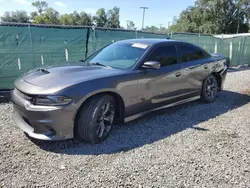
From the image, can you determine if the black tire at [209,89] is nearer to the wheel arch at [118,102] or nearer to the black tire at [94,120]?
the wheel arch at [118,102]

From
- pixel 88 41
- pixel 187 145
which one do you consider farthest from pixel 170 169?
pixel 88 41

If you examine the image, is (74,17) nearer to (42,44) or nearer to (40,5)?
(40,5)

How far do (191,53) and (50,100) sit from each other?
3.50 m

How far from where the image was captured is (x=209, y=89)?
5914 mm

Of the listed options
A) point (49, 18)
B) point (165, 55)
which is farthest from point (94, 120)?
point (49, 18)

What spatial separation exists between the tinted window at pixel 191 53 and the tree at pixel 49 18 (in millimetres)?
78174

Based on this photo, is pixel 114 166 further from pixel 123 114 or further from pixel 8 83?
pixel 8 83

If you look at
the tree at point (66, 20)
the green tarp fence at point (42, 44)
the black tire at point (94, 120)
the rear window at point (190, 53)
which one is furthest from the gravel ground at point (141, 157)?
the tree at point (66, 20)

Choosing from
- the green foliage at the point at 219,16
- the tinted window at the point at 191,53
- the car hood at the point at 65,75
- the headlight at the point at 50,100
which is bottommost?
the headlight at the point at 50,100

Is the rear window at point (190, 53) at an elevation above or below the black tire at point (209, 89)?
above

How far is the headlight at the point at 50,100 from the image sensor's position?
312 cm

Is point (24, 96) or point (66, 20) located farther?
point (66, 20)

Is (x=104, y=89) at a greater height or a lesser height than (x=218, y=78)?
greater

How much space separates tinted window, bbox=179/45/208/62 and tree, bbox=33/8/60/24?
256 feet
